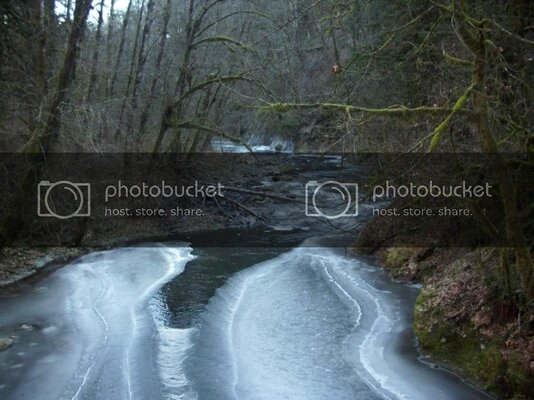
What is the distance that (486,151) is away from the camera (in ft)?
A: 21.4

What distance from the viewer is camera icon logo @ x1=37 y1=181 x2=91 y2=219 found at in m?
13.4

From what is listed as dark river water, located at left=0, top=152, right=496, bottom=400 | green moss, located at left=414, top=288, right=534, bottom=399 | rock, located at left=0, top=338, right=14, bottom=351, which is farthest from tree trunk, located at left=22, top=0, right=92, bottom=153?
green moss, located at left=414, top=288, right=534, bottom=399

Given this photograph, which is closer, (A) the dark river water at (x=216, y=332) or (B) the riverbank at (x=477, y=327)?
(B) the riverbank at (x=477, y=327)

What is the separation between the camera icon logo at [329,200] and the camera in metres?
18.2

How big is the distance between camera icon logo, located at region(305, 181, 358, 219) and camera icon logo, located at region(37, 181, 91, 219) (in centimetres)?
787

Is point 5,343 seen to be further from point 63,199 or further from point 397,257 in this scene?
point 397,257

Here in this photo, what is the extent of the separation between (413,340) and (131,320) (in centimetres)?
486

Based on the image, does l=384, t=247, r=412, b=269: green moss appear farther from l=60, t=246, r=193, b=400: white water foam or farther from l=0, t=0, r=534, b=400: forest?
l=60, t=246, r=193, b=400: white water foam

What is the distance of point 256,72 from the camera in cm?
1755

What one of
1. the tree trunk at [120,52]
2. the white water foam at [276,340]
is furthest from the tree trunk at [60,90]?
the tree trunk at [120,52]

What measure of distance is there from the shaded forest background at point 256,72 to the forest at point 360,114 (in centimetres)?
6

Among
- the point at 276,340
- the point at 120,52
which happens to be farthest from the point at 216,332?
the point at 120,52

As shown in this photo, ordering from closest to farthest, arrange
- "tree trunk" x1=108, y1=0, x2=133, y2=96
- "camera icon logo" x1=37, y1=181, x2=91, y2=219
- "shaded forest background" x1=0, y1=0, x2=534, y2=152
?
1. "shaded forest background" x1=0, y1=0, x2=534, y2=152
2. "camera icon logo" x1=37, y1=181, x2=91, y2=219
3. "tree trunk" x1=108, y1=0, x2=133, y2=96

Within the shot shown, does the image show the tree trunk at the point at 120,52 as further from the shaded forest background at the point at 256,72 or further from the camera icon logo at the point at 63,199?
the camera icon logo at the point at 63,199
